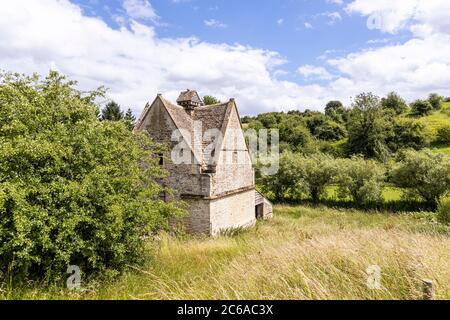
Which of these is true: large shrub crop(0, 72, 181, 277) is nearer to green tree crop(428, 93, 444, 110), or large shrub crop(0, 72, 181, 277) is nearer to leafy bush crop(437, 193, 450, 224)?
leafy bush crop(437, 193, 450, 224)

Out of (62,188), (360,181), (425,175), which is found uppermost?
(62,188)

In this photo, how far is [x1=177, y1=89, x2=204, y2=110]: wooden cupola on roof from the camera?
2197 centimetres

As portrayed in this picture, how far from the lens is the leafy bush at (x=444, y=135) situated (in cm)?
4944

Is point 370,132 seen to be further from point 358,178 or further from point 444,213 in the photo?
point 444,213

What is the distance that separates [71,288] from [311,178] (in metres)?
32.7

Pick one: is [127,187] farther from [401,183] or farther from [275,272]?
[401,183]

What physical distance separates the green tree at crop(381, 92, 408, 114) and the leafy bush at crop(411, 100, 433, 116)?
18.0 feet

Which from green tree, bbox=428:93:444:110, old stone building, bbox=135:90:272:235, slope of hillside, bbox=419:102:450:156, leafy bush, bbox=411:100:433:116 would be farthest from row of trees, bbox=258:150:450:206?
green tree, bbox=428:93:444:110

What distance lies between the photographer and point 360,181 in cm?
3294

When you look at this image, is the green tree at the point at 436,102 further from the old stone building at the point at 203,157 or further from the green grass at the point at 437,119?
the old stone building at the point at 203,157

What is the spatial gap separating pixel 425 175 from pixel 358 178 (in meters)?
6.19

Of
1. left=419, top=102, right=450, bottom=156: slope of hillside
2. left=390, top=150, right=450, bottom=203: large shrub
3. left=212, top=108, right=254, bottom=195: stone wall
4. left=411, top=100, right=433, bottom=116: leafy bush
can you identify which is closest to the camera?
left=212, top=108, right=254, bottom=195: stone wall

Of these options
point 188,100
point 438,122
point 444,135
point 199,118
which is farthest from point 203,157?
point 438,122

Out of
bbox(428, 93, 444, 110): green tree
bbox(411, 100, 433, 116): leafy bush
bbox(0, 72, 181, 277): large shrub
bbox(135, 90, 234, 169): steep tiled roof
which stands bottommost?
bbox(0, 72, 181, 277): large shrub
